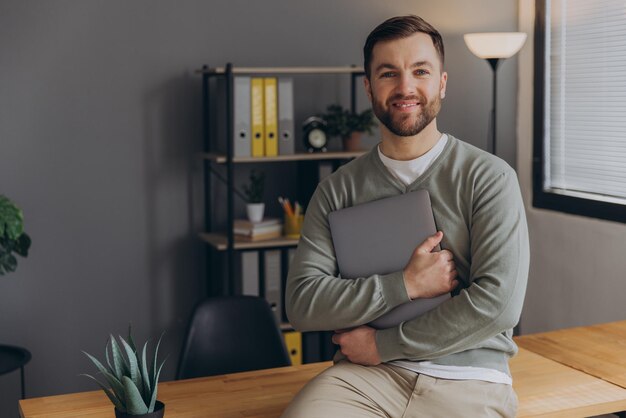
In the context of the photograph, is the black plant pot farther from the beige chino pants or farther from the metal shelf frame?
the metal shelf frame

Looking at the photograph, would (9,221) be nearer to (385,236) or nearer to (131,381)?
(131,381)

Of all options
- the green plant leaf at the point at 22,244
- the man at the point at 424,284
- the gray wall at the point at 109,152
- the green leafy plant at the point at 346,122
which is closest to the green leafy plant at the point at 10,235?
the green plant leaf at the point at 22,244

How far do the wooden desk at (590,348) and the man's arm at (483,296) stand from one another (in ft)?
1.91

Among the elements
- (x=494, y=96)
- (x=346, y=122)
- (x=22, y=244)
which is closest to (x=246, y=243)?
(x=346, y=122)

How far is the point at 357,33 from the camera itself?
4.23 m

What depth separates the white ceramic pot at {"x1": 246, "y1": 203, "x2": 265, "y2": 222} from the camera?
3.94 meters

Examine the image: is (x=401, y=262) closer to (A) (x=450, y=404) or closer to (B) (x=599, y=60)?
(A) (x=450, y=404)

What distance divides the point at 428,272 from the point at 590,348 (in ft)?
3.03

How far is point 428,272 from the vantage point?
6.31 feet

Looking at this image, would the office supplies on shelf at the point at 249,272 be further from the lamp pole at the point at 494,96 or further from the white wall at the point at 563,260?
the white wall at the point at 563,260

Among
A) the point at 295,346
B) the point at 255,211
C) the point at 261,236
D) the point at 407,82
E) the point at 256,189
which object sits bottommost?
the point at 295,346

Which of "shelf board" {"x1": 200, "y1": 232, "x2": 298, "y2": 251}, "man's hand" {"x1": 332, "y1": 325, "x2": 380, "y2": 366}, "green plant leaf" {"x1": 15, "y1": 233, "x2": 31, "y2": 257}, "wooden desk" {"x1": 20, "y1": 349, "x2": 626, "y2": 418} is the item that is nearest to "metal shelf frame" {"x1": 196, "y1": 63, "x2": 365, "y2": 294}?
"shelf board" {"x1": 200, "y1": 232, "x2": 298, "y2": 251}

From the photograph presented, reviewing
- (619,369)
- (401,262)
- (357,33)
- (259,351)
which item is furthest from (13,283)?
(619,369)

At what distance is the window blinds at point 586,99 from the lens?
382cm
